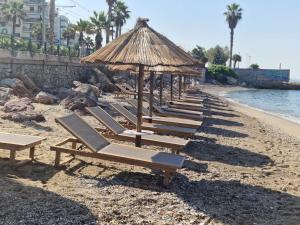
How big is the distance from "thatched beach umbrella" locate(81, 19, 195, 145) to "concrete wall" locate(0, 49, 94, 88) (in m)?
11.5

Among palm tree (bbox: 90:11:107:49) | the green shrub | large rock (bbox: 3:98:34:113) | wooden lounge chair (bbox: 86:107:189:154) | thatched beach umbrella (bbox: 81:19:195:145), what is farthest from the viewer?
the green shrub

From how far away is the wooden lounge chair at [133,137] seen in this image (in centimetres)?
753

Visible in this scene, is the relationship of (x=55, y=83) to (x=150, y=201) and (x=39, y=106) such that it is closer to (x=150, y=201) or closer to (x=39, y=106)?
(x=39, y=106)

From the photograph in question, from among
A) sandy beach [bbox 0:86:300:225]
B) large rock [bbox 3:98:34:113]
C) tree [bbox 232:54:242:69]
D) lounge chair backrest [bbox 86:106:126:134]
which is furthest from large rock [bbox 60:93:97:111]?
tree [bbox 232:54:242:69]

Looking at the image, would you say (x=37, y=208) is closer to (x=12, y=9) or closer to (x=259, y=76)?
(x=12, y=9)

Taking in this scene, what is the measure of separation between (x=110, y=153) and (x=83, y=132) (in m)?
0.70

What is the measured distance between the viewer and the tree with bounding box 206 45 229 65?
9238 cm

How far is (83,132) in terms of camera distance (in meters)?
6.64

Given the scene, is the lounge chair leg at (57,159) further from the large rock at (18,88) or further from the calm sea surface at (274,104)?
the calm sea surface at (274,104)

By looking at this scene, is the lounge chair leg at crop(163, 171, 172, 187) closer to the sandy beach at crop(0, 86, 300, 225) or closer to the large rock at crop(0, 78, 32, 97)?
the sandy beach at crop(0, 86, 300, 225)

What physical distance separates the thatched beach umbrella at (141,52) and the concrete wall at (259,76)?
79.3 m

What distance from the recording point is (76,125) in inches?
264

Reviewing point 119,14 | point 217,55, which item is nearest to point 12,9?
point 119,14

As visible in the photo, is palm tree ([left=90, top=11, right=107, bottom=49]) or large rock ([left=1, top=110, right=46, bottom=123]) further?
palm tree ([left=90, top=11, right=107, bottom=49])
